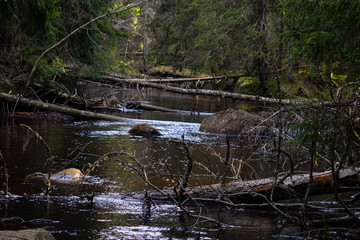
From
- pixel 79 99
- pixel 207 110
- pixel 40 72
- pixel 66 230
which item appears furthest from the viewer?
pixel 207 110

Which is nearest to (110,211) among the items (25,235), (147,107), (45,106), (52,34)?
(25,235)

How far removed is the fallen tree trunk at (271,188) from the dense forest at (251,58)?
0.08 metres

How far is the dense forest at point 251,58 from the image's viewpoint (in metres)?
5.73

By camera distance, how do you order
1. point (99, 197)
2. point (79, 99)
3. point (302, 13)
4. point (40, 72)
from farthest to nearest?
point (79, 99), point (40, 72), point (99, 197), point (302, 13)

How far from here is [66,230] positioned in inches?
202

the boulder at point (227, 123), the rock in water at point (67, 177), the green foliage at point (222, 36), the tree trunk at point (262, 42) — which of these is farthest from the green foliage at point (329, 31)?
the green foliage at point (222, 36)

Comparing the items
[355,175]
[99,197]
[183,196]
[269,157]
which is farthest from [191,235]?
[269,157]

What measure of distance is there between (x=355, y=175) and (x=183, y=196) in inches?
103

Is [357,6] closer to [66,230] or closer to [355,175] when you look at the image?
[355,175]

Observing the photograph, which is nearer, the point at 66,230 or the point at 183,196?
the point at 66,230

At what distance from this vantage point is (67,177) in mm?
7762

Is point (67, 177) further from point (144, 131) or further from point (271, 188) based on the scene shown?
point (144, 131)

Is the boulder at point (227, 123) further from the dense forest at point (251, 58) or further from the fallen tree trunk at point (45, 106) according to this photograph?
the fallen tree trunk at point (45, 106)

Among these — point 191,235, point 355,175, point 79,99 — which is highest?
point 79,99
